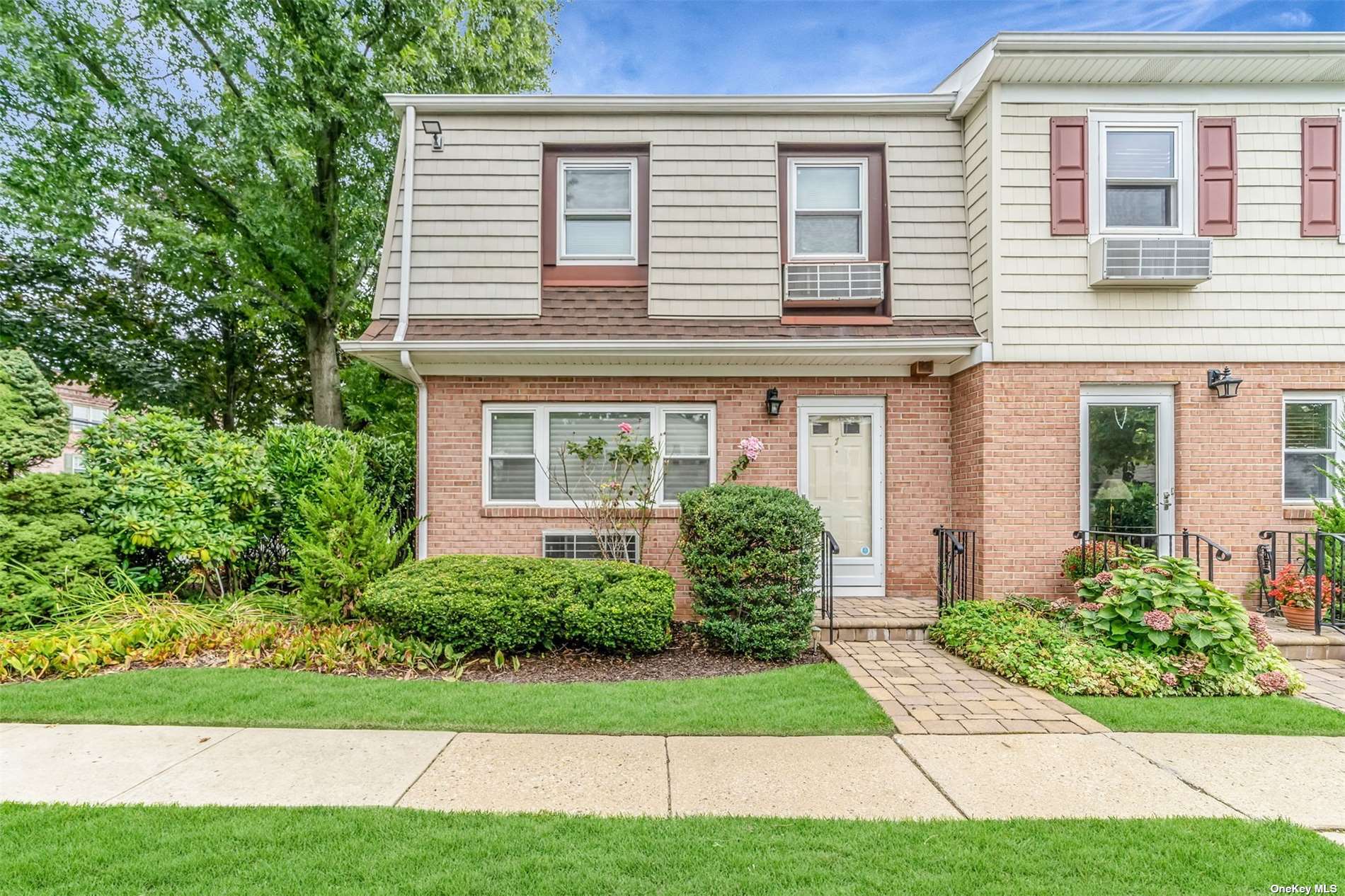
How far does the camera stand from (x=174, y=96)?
10.4m

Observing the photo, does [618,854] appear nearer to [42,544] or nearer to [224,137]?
[42,544]

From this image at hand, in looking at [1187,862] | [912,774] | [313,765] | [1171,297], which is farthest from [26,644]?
[1171,297]

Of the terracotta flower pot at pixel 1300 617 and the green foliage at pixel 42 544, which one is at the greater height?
the green foliage at pixel 42 544

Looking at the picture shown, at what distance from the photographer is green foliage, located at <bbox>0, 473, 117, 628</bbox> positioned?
5371 millimetres

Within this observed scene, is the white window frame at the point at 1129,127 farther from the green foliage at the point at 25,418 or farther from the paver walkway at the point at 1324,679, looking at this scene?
the green foliage at the point at 25,418

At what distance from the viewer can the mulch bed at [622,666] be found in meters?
4.88

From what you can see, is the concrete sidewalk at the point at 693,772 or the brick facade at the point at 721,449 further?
the brick facade at the point at 721,449

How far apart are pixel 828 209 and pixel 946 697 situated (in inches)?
208

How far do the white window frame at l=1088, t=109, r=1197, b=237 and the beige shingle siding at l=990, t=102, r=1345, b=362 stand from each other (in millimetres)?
221

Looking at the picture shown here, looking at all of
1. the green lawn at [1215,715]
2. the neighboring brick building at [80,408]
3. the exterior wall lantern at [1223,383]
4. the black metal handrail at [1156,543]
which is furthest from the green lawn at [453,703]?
the neighboring brick building at [80,408]

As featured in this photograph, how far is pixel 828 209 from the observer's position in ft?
23.2

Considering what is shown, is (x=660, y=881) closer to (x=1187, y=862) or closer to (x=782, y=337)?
(x=1187, y=862)

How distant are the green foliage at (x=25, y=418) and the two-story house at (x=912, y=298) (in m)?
3.25

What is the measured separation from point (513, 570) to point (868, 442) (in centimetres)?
416
